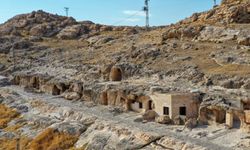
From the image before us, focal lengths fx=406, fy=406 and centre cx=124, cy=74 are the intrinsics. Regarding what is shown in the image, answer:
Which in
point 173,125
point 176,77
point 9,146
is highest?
point 176,77

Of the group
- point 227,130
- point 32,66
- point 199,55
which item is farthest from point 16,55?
point 227,130

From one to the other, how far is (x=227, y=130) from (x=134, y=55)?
26.1m

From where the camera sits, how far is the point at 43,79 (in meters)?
53.8

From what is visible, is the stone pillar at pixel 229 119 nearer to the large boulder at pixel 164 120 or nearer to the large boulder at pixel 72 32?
the large boulder at pixel 164 120

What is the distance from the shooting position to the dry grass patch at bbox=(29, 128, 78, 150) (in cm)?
3312

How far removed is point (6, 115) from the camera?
1738 inches

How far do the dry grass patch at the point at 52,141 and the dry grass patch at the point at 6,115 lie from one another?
8.40 m

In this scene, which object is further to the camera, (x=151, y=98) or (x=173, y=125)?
(x=151, y=98)

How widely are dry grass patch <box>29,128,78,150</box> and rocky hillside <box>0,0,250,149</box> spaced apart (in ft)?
0.32

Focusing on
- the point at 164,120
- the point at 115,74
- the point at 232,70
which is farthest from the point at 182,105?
the point at 115,74

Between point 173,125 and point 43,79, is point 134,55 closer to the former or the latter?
point 43,79

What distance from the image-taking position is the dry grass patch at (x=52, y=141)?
3312 cm

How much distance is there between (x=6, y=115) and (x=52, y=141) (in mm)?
12116

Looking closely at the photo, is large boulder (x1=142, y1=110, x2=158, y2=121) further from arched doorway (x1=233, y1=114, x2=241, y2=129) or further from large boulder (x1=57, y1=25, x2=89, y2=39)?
large boulder (x1=57, y1=25, x2=89, y2=39)
